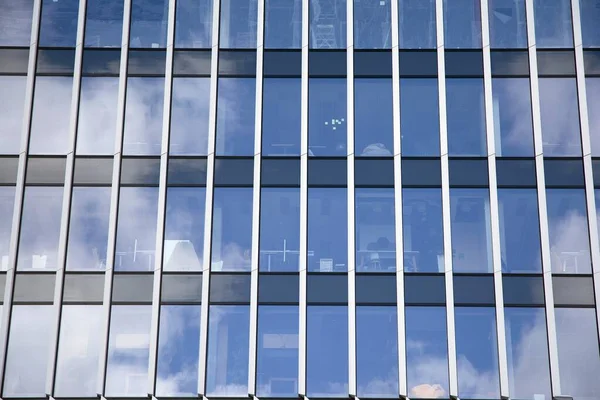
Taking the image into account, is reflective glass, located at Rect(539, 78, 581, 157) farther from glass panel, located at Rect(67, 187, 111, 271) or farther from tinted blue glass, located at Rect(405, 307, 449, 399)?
glass panel, located at Rect(67, 187, 111, 271)

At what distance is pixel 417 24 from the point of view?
2883 cm

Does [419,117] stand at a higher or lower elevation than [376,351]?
→ higher

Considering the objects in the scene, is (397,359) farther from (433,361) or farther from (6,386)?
(6,386)

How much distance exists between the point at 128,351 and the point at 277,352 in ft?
13.3

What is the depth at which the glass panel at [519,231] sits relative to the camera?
26.8 meters

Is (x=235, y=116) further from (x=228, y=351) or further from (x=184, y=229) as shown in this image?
(x=228, y=351)

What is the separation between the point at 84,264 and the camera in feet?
88.7

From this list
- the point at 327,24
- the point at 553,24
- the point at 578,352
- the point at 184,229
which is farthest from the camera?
the point at 327,24

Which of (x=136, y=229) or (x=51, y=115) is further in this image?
(x=51, y=115)

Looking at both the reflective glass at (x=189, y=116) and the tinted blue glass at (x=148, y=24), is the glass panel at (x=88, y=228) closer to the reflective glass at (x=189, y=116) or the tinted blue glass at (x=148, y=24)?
the reflective glass at (x=189, y=116)

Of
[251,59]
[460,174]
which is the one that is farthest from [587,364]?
[251,59]

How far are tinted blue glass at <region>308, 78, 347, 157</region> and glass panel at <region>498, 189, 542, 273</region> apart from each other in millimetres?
4865

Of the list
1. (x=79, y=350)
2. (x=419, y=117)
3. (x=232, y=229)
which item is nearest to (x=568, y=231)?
(x=419, y=117)

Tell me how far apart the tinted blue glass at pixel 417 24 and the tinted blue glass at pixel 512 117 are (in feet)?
7.63
